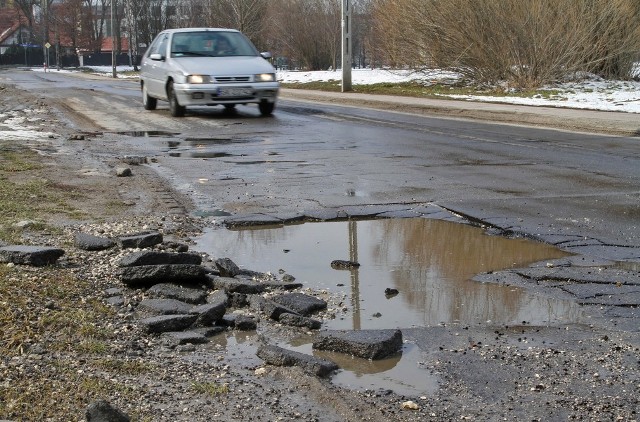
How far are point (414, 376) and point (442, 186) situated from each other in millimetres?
5418

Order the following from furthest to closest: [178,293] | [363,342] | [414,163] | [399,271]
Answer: [414,163], [399,271], [178,293], [363,342]

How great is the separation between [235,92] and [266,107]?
1309 mm

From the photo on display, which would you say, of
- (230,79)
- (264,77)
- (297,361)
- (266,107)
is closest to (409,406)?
(297,361)

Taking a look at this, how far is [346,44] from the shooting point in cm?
2731

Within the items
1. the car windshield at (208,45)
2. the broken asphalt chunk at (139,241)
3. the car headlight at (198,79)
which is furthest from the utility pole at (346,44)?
the broken asphalt chunk at (139,241)

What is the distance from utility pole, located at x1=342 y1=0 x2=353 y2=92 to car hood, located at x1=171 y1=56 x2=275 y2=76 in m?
9.36

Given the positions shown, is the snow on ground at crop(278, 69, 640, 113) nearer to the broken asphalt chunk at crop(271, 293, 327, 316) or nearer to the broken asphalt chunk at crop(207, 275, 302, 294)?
the broken asphalt chunk at crop(207, 275, 302, 294)

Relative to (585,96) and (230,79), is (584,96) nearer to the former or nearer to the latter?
(585,96)

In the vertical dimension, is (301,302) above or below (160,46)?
below

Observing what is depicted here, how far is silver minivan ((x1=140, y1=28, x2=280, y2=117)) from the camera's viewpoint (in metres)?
17.4

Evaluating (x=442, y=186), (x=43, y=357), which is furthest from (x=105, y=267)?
(x=442, y=186)

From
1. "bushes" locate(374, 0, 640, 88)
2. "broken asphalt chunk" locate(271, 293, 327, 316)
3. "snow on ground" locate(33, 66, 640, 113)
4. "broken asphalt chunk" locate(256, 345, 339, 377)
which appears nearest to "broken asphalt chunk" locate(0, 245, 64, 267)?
"broken asphalt chunk" locate(271, 293, 327, 316)

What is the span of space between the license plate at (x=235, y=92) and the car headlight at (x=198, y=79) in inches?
12.4

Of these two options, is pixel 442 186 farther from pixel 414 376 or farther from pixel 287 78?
pixel 287 78
